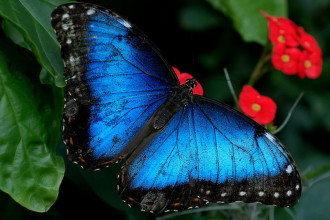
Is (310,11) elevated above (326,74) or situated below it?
above

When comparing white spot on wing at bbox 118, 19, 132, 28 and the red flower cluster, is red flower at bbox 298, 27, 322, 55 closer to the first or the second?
the red flower cluster

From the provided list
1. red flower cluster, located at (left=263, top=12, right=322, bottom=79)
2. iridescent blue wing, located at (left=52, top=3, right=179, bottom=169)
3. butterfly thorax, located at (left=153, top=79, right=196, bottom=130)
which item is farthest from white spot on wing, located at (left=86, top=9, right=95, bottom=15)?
red flower cluster, located at (left=263, top=12, right=322, bottom=79)

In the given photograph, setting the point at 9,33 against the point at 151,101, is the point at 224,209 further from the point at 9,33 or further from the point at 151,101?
the point at 9,33

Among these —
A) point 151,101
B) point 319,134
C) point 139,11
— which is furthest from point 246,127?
point 319,134

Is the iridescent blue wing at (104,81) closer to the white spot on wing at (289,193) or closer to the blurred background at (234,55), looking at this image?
the white spot on wing at (289,193)

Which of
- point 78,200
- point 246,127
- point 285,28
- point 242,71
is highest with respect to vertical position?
point 285,28

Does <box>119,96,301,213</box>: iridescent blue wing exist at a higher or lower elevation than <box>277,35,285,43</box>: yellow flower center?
lower
